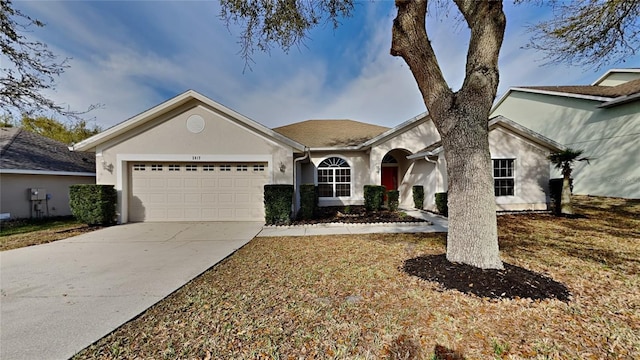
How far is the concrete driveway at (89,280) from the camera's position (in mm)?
2867

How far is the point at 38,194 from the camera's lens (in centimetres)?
1111

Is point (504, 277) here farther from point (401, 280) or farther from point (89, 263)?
point (89, 263)

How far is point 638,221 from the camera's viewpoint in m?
8.48

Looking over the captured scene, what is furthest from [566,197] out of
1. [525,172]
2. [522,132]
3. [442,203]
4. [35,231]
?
[35,231]

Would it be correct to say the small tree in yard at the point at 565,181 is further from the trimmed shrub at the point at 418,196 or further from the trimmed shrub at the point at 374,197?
the trimmed shrub at the point at 374,197

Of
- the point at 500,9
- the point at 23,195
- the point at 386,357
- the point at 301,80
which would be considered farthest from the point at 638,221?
the point at 23,195

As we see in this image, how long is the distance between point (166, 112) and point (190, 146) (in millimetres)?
1575

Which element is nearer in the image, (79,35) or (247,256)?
(247,256)

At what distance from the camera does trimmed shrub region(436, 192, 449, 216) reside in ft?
33.5

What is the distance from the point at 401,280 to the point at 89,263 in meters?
6.40

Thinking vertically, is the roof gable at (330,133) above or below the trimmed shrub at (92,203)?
above

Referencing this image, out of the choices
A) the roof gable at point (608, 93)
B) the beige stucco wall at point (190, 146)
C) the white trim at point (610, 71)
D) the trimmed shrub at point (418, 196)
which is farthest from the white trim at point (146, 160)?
the white trim at point (610, 71)

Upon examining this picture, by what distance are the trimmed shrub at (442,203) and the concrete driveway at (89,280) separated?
744 cm

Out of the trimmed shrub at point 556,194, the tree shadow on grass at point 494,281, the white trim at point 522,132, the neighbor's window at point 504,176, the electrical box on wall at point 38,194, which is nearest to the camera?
the tree shadow on grass at point 494,281
